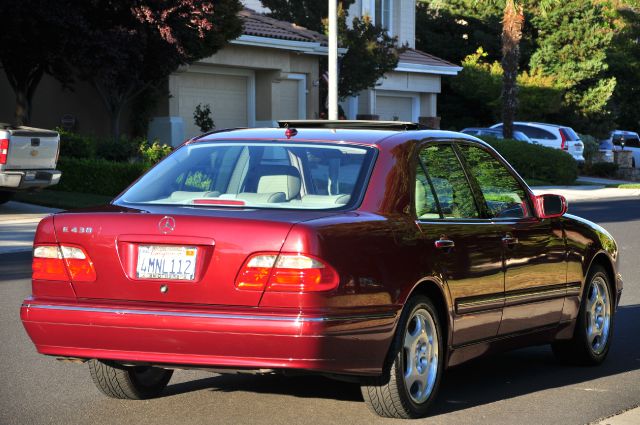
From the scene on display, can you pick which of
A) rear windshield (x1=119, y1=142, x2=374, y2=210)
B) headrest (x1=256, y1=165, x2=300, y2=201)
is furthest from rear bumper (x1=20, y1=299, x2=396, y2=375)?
headrest (x1=256, y1=165, x2=300, y2=201)

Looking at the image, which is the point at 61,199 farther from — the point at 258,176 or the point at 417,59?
the point at 417,59

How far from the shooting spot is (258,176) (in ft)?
23.6

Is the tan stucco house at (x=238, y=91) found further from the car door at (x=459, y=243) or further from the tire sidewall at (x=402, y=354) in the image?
the tire sidewall at (x=402, y=354)

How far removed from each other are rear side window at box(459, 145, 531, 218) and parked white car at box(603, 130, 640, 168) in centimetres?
3851

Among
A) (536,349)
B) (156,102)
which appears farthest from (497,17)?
(536,349)

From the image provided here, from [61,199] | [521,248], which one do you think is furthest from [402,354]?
[61,199]

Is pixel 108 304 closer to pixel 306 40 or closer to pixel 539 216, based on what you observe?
pixel 539 216

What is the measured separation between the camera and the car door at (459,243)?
7043 mm

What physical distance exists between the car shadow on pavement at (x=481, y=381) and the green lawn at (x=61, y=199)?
13.8m

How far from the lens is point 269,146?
23.9 feet

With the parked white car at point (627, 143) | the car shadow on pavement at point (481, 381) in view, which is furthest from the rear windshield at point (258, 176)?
the parked white car at point (627, 143)

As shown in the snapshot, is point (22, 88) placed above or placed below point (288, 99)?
above

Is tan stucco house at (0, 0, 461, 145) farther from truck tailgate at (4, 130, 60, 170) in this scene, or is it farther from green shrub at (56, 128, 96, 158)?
truck tailgate at (4, 130, 60, 170)

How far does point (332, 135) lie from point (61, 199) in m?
16.2
